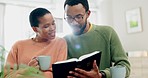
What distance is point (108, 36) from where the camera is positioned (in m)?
1.49

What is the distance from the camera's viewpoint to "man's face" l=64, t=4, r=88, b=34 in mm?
1449

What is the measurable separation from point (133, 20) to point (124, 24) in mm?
186

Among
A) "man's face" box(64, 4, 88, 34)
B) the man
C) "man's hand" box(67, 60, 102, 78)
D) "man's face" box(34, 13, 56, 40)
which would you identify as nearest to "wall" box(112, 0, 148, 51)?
the man

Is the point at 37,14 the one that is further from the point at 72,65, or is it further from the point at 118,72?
the point at 118,72

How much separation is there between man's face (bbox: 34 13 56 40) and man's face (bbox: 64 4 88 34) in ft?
0.39

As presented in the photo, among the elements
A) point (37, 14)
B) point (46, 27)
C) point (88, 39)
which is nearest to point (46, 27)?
point (46, 27)

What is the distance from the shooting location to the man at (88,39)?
4.75 feet

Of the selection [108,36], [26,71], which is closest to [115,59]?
[108,36]

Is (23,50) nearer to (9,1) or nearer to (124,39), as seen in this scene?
(9,1)

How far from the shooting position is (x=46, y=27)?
4.72ft

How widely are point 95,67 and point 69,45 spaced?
0.39 metres

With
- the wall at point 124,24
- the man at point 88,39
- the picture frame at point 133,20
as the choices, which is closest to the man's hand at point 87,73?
the man at point 88,39

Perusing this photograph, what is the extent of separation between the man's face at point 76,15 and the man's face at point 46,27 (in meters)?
0.12

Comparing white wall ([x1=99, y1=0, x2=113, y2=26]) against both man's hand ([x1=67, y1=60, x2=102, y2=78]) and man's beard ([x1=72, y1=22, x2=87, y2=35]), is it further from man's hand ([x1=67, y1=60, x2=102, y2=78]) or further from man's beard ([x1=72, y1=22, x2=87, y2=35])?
man's hand ([x1=67, y1=60, x2=102, y2=78])
